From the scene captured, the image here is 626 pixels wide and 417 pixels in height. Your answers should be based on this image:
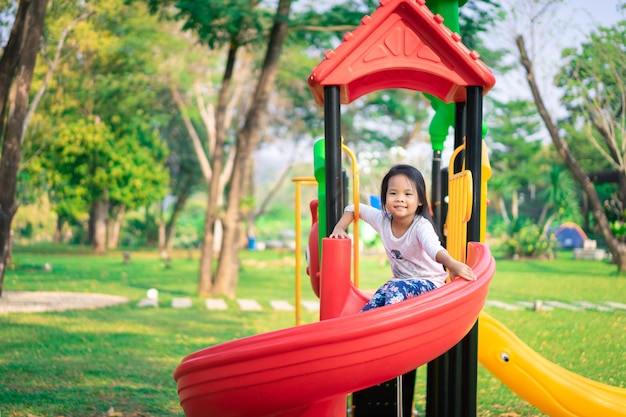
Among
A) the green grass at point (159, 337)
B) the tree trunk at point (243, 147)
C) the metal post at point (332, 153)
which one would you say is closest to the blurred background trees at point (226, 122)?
the tree trunk at point (243, 147)

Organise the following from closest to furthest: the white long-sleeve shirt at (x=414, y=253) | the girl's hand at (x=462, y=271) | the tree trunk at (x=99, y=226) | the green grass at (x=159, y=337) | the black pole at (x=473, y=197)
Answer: the girl's hand at (x=462, y=271) → the white long-sleeve shirt at (x=414, y=253) → the black pole at (x=473, y=197) → the green grass at (x=159, y=337) → the tree trunk at (x=99, y=226)

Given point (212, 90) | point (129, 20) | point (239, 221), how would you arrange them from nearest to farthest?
point (239, 221), point (129, 20), point (212, 90)

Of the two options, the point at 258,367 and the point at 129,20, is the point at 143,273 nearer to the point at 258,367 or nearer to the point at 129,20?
the point at 129,20

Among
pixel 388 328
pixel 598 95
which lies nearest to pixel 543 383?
pixel 388 328

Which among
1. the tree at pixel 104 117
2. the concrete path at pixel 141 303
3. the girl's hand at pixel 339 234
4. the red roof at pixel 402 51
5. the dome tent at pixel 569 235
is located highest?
the tree at pixel 104 117

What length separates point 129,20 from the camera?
72.9ft

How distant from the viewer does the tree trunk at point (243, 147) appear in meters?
12.7

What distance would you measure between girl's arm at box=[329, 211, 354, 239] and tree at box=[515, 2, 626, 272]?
1018 centimetres

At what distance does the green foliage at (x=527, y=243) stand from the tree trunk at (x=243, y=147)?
37.8ft

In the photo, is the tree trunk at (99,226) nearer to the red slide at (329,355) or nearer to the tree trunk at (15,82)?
the tree trunk at (15,82)

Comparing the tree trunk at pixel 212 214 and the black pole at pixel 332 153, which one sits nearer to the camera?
the black pole at pixel 332 153

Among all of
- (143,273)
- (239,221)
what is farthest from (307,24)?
(143,273)

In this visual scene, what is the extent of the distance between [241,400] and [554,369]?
8.42ft

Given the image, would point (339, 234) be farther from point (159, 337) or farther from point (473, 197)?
point (159, 337)
